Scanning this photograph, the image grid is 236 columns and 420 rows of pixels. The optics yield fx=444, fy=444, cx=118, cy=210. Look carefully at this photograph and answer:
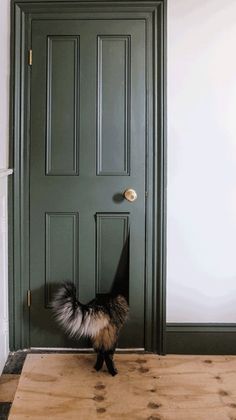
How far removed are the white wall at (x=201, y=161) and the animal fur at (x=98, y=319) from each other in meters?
0.38

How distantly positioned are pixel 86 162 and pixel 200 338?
1.22 metres

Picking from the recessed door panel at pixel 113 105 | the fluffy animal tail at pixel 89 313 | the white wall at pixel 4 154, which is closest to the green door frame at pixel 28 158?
the white wall at pixel 4 154

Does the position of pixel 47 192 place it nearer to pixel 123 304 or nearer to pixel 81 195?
pixel 81 195

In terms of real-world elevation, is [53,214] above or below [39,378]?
above

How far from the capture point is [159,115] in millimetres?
2529

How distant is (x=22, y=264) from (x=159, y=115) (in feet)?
3.84

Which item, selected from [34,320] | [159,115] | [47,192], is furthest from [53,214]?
[159,115]

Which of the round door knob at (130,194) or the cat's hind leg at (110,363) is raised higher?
the round door knob at (130,194)

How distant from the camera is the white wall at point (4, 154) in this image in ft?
7.87

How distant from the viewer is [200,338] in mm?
2602

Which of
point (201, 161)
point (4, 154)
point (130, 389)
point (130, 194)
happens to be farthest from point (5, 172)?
point (130, 389)

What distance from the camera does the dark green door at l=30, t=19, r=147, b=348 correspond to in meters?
2.53

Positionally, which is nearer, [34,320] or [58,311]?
[58,311]

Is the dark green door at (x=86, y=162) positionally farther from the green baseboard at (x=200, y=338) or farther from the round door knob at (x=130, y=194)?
the green baseboard at (x=200, y=338)
